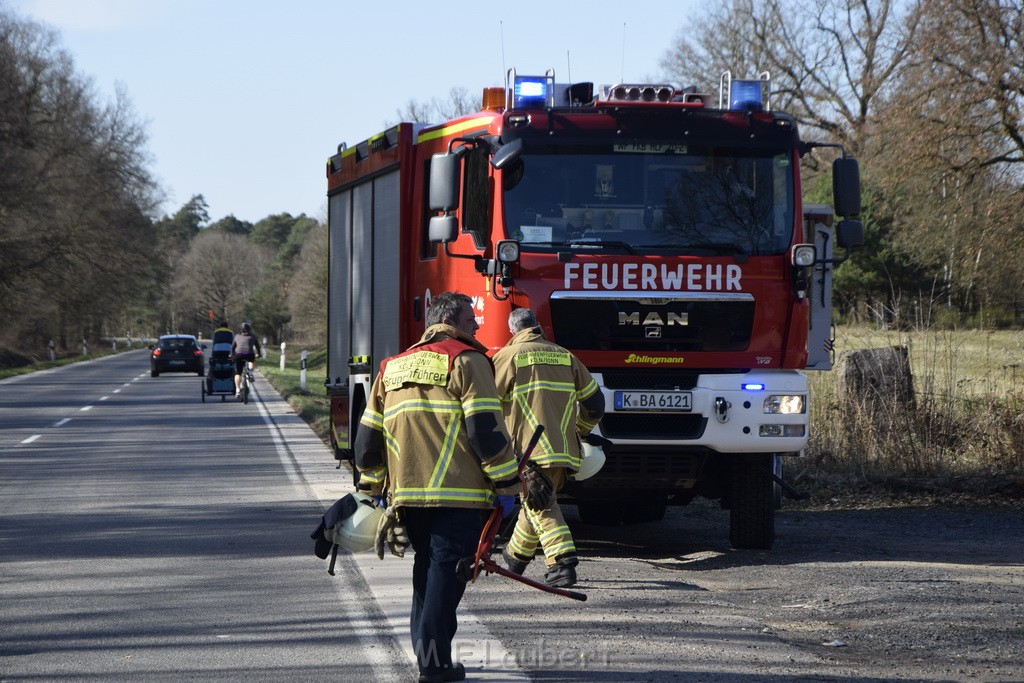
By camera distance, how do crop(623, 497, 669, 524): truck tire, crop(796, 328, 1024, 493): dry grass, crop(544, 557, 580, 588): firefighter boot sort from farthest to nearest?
crop(796, 328, 1024, 493): dry grass, crop(623, 497, 669, 524): truck tire, crop(544, 557, 580, 588): firefighter boot

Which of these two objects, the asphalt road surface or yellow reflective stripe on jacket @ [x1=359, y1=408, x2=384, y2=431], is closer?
yellow reflective stripe on jacket @ [x1=359, y1=408, x2=384, y2=431]

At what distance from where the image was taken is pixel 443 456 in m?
5.41

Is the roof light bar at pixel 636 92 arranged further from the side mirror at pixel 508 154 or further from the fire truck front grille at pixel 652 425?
the fire truck front grille at pixel 652 425

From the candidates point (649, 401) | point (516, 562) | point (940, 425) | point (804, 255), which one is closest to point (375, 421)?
point (516, 562)

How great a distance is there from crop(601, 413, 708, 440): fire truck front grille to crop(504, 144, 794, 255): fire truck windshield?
1.17 meters

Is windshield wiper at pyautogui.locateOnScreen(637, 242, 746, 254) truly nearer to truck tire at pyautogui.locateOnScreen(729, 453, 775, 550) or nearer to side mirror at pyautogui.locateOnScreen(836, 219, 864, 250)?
side mirror at pyautogui.locateOnScreen(836, 219, 864, 250)

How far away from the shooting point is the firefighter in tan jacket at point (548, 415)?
25.3 ft

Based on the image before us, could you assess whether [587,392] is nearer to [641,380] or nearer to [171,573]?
[641,380]

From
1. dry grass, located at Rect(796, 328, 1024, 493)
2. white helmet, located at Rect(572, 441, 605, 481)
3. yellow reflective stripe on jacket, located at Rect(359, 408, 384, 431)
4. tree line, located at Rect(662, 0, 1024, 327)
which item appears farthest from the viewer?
tree line, located at Rect(662, 0, 1024, 327)

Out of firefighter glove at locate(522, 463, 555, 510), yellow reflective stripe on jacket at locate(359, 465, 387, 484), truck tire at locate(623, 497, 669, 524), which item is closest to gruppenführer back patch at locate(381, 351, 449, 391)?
yellow reflective stripe on jacket at locate(359, 465, 387, 484)

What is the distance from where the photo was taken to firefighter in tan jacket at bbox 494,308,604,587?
772 centimetres

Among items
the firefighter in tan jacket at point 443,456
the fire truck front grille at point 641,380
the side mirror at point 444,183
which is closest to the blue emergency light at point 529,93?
the side mirror at point 444,183

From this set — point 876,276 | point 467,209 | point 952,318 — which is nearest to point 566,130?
point 467,209

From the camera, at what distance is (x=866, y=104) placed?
43.6m
